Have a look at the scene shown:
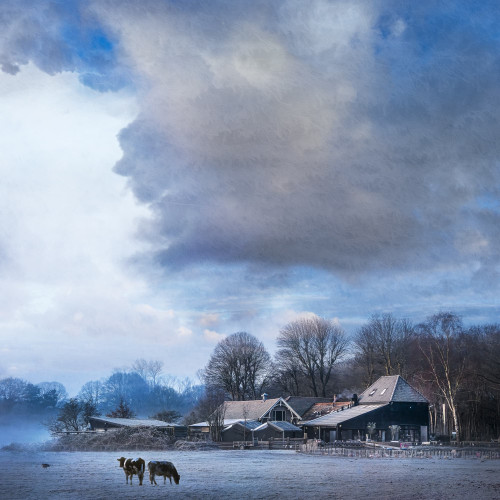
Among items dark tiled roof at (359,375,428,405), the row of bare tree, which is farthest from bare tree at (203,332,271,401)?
dark tiled roof at (359,375,428,405)

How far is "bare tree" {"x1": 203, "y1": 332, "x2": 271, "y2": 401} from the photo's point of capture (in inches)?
4628

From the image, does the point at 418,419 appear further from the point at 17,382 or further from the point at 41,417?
the point at 17,382

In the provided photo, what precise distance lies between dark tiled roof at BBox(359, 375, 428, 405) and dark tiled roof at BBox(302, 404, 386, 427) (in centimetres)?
141

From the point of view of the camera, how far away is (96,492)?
2558 cm

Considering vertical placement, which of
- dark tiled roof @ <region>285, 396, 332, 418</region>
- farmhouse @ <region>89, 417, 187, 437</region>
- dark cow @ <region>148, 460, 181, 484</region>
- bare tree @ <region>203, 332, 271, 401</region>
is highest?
bare tree @ <region>203, 332, 271, 401</region>

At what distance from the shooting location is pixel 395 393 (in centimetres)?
8319

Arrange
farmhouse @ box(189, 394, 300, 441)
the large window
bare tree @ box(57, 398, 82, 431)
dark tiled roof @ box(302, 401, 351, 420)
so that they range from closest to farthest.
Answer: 1. farmhouse @ box(189, 394, 300, 441)
2. dark tiled roof @ box(302, 401, 351, 420)
3. the large window
4. bare tree @ box(57, 398, 82, 431)

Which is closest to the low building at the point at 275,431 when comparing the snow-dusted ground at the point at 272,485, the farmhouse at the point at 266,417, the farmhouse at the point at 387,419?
the farmhouse at the point at 266,417

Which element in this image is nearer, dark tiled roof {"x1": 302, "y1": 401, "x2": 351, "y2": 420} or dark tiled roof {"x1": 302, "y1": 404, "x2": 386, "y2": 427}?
dark tiled roof {"x1": 302, "y1": 404, "x2": 386, "y2": 427}

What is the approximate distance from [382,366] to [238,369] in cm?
2596

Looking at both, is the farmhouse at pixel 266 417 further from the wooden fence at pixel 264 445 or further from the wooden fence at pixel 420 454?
the wooden fence at pixel 420 454

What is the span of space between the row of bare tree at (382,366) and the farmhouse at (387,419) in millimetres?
4707

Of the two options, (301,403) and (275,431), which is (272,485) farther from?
(301,403)

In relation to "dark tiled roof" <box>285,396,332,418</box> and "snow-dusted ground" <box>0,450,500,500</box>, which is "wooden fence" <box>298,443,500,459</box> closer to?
"snow-dusted ground" <box>0,450,500,500</box>
